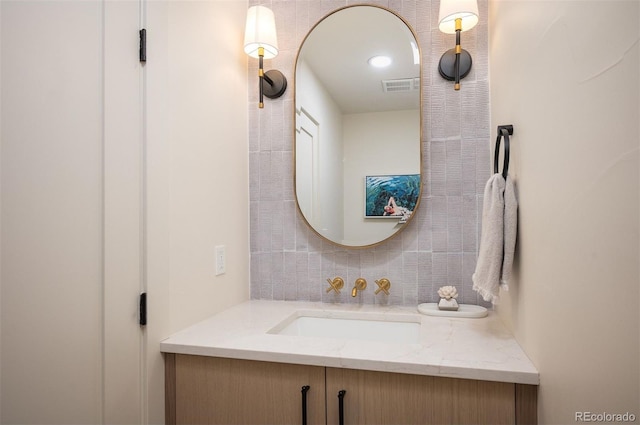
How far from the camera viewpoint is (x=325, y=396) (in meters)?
1.05

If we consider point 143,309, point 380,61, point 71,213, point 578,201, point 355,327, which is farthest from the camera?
point 380,61

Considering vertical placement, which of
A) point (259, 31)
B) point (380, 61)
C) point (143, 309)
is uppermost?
point (259, 31)

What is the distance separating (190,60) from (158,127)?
320 millimetres

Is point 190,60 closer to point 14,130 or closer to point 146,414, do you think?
point 14,130

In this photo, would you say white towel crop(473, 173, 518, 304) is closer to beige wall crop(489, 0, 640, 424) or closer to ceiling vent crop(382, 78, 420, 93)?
beige wall crop(489, 0, 640, 424)

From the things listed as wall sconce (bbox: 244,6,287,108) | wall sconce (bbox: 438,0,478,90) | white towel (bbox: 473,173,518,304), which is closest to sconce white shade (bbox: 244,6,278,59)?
wall sconce (bbox: 244,6,287,108)

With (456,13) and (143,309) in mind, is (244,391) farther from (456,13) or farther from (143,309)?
(456,13)

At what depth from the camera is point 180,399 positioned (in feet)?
3.85

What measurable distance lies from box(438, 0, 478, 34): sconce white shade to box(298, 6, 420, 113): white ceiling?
0.14 m

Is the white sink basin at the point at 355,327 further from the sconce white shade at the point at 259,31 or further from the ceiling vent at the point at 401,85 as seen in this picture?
the sconce white shade at the point at 259,31

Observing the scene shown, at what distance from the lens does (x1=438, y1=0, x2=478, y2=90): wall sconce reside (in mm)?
1428

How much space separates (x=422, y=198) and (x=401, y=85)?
1.52 ft

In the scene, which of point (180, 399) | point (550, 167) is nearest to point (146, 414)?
point (180, 399)

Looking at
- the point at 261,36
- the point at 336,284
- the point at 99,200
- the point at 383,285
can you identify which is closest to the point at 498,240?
the point at 383,285
